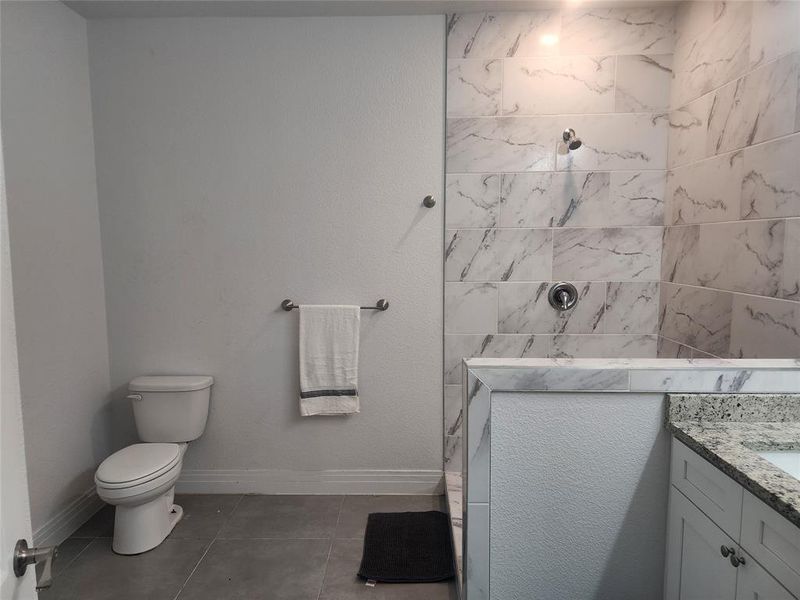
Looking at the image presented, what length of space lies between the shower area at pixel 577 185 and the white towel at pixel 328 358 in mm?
508

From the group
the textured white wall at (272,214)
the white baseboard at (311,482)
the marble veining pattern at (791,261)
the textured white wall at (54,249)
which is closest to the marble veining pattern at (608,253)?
the textured white wall at (272,214)

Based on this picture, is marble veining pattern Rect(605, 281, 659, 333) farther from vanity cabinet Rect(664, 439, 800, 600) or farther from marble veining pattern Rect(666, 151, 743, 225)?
vanity cabinet Rect(664, 439, 800, 600)

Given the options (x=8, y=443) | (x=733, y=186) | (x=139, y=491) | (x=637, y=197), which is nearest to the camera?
(x=8, y=443)

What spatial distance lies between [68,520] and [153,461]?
0.59 metres

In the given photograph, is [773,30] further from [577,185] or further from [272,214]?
[272,214]

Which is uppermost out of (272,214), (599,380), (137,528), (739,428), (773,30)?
(773,30)

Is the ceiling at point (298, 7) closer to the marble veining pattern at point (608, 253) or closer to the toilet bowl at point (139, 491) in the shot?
the marble veining pattern at point (608, 253)

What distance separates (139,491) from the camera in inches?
82.6

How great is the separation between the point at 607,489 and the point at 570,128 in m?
1.80

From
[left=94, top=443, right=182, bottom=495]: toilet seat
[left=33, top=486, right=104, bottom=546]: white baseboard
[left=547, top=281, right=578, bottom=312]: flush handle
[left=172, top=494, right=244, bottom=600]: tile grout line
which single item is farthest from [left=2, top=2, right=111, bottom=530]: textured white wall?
[left=547, top=281, right=578, bottom=312]: flush handle

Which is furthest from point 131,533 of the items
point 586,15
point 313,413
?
point 586,15

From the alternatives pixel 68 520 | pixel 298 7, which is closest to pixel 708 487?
pixel 298 7

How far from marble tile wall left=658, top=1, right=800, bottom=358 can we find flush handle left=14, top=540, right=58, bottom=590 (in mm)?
2106

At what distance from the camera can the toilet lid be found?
209 centimetres
